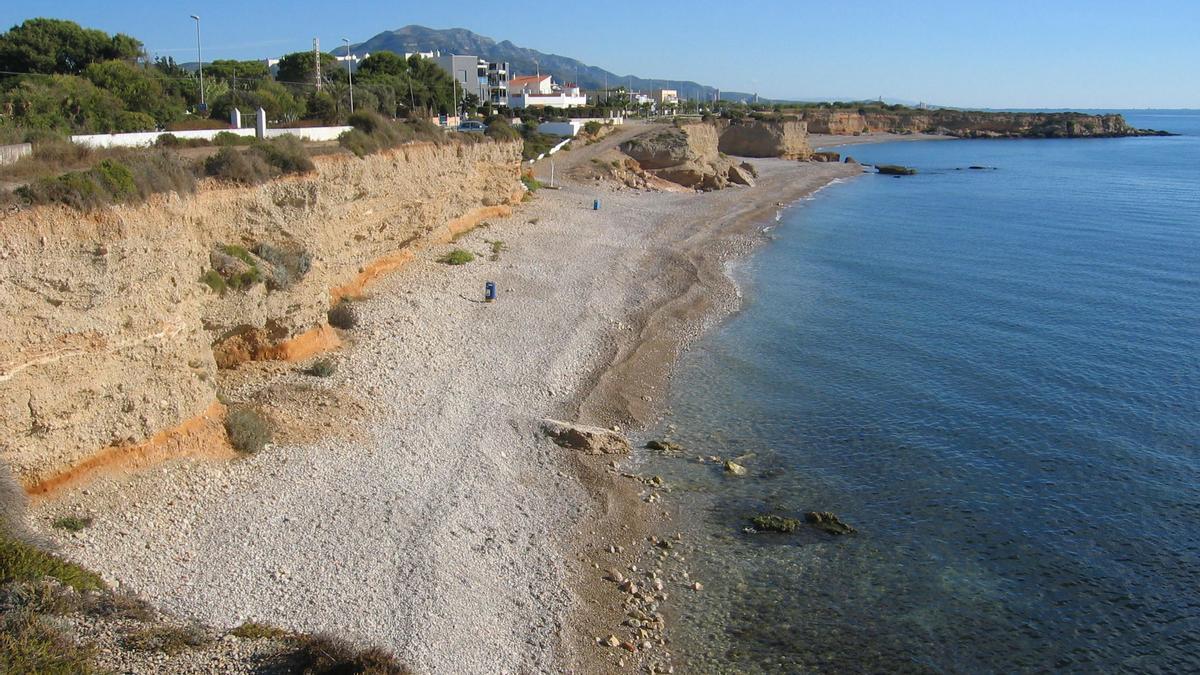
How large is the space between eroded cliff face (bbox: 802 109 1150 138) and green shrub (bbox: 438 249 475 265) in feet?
408

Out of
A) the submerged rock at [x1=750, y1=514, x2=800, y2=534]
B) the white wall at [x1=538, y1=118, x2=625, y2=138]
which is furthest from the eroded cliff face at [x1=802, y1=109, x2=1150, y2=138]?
the submerged rock at [x1=750, y1=514, x2=800, y2=534]

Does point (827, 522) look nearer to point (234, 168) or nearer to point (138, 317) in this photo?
point (138, 317)

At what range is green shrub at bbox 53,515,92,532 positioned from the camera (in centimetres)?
1203

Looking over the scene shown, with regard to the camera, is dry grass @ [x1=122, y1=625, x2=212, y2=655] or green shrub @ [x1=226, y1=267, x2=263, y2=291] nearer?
dry grass @ [x1=122, y1=625, x2=212, y2=655]

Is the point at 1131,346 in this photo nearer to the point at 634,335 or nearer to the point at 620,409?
the point at 634,335

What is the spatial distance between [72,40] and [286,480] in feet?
109

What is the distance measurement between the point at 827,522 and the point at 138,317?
40.8 feet

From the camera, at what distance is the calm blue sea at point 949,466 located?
12.8m

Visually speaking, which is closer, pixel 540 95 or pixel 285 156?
pixel 285 156

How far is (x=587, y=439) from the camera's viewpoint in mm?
18016

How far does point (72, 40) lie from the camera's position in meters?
38.0

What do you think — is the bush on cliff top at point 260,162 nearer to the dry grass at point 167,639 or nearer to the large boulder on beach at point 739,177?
the dry grass at point 167,639

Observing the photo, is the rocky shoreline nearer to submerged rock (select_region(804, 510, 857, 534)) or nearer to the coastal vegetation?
the coastal vegetation

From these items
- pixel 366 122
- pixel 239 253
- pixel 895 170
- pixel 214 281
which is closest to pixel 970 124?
pixel 895 170
